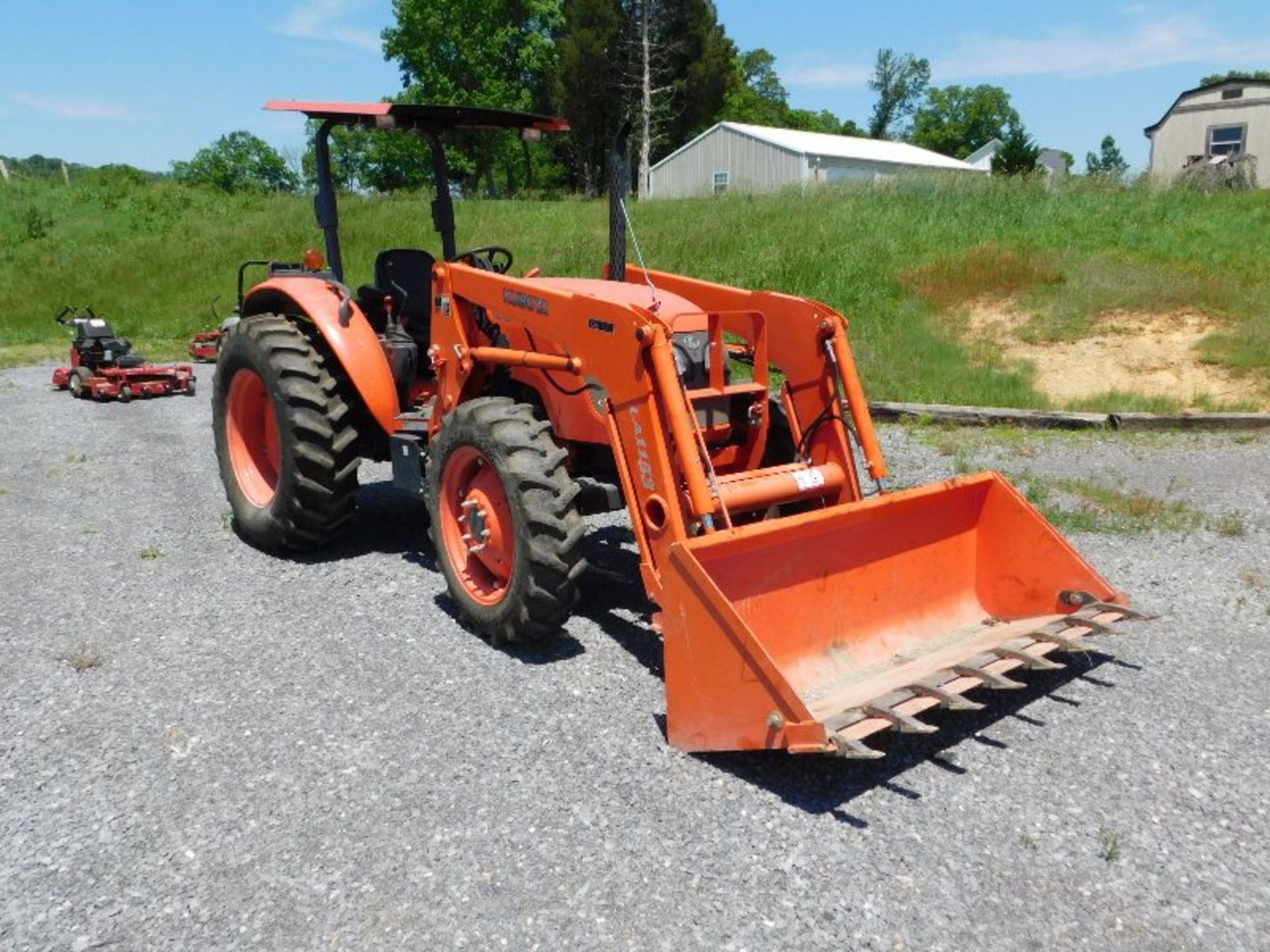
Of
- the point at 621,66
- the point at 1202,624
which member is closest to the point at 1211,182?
the point at 1202,624

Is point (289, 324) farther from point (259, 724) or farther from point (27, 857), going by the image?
point (27, 857)

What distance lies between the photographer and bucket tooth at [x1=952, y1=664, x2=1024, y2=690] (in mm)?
3654

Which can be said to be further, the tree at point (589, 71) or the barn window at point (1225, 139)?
the tree at point (589, 71)

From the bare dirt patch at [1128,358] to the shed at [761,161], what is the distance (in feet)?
71.9

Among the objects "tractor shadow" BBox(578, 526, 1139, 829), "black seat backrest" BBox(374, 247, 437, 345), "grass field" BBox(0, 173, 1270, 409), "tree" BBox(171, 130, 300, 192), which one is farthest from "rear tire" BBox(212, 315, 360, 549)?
"tree" BBox(171, 130, 300, 192)

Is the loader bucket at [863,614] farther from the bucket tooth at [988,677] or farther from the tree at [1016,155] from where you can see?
the tree at [1016,155]

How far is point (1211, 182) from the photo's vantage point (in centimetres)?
1861

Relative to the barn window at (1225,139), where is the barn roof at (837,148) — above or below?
above

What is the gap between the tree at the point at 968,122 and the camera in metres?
78.2

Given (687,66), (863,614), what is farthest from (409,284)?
(687,66)

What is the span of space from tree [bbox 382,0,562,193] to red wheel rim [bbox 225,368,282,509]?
40.1m

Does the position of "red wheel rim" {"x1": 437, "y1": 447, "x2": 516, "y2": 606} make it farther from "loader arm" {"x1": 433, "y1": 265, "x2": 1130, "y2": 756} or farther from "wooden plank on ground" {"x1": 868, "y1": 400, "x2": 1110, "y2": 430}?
"wooden plank on ground" {"x1": 868, "y1": 400, "x2": 1110, "y2": 430}

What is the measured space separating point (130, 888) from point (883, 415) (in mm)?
8240

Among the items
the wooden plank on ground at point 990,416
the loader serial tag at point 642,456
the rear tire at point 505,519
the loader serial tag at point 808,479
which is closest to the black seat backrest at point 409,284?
the rear tire at point 505,519
